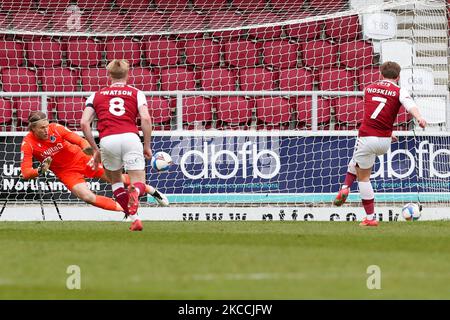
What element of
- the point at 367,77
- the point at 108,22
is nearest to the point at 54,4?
the point at 108,22

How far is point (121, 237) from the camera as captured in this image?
10.3 m

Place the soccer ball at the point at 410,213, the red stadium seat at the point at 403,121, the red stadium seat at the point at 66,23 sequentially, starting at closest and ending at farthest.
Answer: the soccer ball at the point at 410,213 → the red stadium seat at the point at 403,121 → the red stadium seat at the point at 66,23

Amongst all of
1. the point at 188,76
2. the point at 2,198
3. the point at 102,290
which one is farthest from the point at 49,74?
the point at 102,290

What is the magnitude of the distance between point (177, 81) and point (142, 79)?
591 mm

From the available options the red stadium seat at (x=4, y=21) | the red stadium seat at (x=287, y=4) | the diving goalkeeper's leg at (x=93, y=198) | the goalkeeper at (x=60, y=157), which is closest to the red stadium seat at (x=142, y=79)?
the red stadium seat at (x=4, y=21)

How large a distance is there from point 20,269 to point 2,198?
25.7 feet

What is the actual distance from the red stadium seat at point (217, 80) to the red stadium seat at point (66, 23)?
7.09ft

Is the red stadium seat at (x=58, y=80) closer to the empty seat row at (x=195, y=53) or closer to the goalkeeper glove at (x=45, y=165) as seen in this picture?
the empty seat row at (x=195, y=53)

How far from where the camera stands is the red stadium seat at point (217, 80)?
18188 millimetres

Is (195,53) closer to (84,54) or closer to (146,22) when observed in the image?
(146,22)

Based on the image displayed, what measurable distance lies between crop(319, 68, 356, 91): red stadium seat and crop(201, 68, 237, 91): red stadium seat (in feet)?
4.95

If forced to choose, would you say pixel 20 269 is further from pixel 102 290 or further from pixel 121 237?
pixel 121 237

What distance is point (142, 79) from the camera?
17984 millimetres
